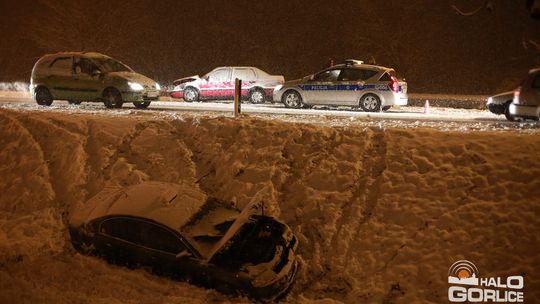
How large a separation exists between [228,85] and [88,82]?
5.74 meters

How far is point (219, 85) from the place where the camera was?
2014 centimetres

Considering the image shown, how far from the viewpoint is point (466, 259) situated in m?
8.07

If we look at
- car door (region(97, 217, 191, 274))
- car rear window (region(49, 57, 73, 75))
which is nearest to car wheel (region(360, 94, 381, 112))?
car rear window (region(49, 57, 73, 75))

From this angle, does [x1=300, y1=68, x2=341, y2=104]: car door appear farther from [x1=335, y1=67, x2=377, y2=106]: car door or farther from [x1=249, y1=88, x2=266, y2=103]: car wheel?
[x1=249, y1=88, x2=266, y2=103]: car wheel

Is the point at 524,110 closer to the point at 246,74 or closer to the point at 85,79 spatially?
the point at 246,74

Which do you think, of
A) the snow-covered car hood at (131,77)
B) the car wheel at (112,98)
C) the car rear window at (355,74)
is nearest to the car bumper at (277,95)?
the car rear window at (355,74)

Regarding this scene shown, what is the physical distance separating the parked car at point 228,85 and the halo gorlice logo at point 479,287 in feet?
→ 41.1

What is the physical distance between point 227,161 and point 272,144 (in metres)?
0.93

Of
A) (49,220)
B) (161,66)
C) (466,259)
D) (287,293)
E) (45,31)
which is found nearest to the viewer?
(287,293)

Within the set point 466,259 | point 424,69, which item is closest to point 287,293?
point 466,259

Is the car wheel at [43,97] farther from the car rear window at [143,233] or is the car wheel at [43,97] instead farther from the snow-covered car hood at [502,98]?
the snow-covered car hood at [502,98]

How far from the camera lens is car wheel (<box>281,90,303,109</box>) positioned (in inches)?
688

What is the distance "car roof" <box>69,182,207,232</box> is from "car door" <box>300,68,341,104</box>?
9.36 m

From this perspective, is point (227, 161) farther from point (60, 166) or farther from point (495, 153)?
point (495, 153)
